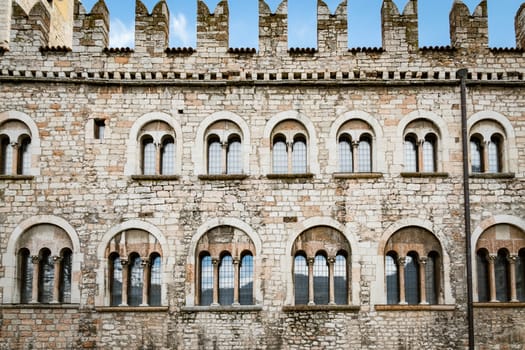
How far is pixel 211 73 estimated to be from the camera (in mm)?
18797

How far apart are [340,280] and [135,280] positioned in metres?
5.71

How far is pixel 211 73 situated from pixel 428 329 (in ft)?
30.6

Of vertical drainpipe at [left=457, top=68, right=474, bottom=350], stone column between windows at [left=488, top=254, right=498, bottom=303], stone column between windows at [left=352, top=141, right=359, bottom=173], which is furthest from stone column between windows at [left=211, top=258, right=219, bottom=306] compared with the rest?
stone column between windows at [left=488, top=254, right=498, bottom=303]

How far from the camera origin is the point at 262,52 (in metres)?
19.0

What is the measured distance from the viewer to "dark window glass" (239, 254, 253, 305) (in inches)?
706

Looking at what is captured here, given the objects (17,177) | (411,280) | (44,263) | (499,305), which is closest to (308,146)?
(411,280)

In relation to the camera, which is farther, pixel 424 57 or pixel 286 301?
pixel 424 57

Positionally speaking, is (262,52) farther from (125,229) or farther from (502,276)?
(502,276)

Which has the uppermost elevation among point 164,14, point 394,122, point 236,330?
point 164,14

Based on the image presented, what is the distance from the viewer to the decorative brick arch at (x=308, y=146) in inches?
722

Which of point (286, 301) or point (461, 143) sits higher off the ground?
point (461, 143)

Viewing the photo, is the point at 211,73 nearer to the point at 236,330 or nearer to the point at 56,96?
the point at 56,96

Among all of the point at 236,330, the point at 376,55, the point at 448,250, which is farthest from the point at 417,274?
the point at 376,55

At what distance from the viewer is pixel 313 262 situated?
17953 mm
